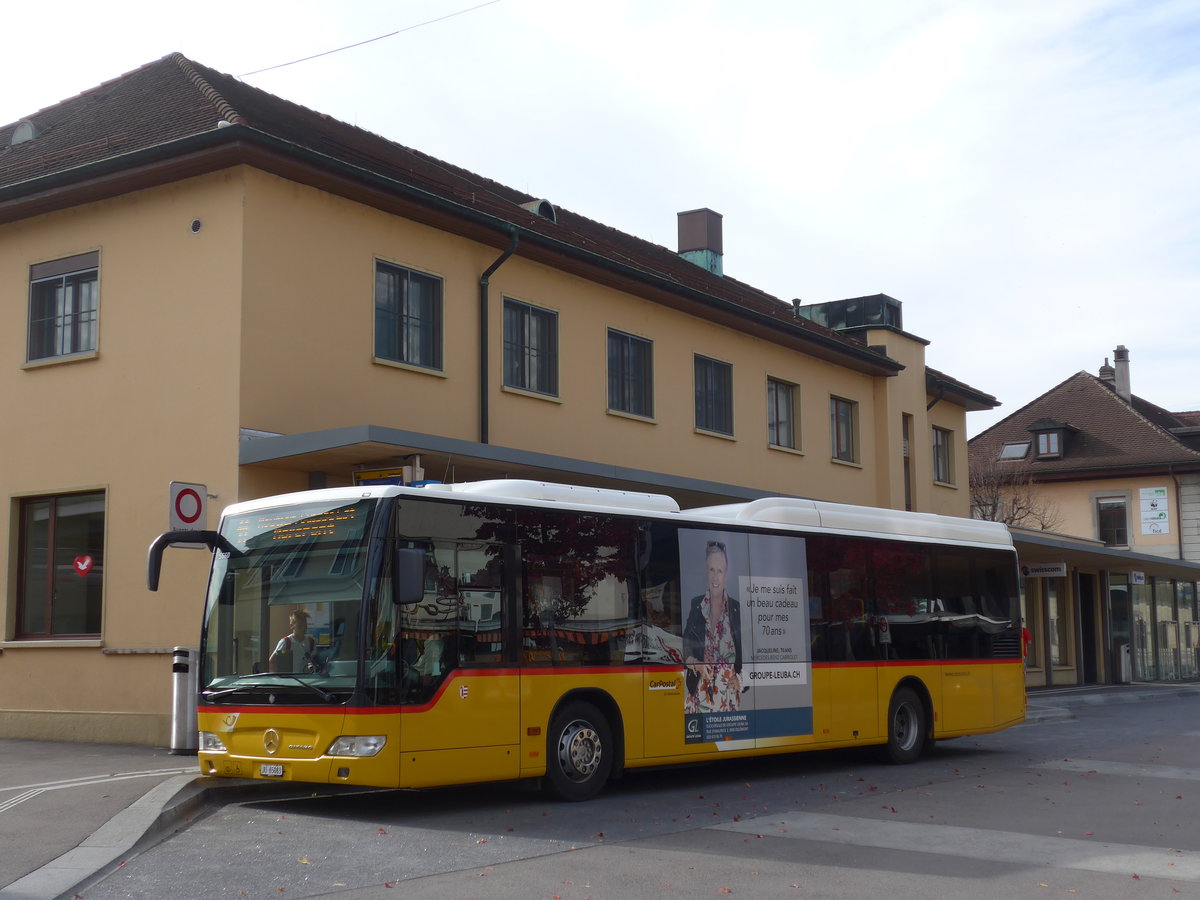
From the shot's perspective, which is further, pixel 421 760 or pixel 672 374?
pixel 672 374

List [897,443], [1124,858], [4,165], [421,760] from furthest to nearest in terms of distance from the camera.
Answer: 1. [897,443]
2. [4,165]
3. [421,760]
4. [1124,858]

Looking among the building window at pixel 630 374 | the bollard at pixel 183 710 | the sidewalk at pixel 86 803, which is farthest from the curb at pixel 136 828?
the building window at pixel 630 374

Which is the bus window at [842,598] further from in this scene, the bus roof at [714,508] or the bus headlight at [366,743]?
the bus headlight at [366,743]

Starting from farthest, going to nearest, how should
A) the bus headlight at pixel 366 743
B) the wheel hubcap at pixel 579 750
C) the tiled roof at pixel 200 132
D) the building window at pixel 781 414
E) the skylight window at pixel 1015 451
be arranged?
the skylight window at pixel 1015 451, the building window at pixel 781 414, the tiled roof at pixel 200 132, the wheel hubcap at pixel 579 750, the bus headlight at pixel 366 743

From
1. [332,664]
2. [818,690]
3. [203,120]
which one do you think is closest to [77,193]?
[203,120]

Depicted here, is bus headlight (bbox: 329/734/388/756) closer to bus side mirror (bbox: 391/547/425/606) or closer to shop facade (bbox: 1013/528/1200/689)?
bus side mirror (bbox: 391/547/425/606)

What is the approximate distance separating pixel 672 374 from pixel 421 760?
46.6ft

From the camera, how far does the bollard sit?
47.8 feet

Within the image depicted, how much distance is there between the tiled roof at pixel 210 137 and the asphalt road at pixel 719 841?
8496mm

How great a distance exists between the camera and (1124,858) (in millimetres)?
9469

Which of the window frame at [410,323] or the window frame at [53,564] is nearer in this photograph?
the window frame at [53,564]

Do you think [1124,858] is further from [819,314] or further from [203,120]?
[819,314]

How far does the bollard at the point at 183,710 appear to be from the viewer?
14578 mm

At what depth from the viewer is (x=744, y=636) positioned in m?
14.2
